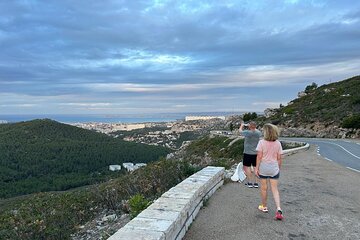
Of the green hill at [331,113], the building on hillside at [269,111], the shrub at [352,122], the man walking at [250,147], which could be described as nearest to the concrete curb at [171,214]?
the man walking at [250,147]

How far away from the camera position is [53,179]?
6331cm

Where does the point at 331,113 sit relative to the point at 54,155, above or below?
above

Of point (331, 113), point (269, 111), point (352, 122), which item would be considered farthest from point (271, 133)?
point (269, 111)

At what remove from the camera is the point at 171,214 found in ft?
14.3

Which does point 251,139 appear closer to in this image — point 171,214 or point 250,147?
point 250,147

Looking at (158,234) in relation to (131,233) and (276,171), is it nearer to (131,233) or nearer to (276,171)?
(131,233)

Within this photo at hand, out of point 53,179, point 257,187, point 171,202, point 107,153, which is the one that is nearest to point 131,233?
point 171,202

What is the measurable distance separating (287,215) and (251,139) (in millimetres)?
2813

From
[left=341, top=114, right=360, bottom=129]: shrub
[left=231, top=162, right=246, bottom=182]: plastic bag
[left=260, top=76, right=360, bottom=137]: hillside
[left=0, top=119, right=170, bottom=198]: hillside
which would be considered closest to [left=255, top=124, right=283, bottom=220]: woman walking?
[left=231, top=162, right=246, bottom=182]: plastic bag

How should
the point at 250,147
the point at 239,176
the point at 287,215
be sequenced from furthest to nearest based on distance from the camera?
the point at 239,176
the point at 250,147
the point at 287,215

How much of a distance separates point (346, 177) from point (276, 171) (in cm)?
638

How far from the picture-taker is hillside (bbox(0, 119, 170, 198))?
61.3 metres

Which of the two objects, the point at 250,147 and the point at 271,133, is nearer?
the point at 271,133

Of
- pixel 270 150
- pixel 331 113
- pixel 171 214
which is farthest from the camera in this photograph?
pixel 331 113
